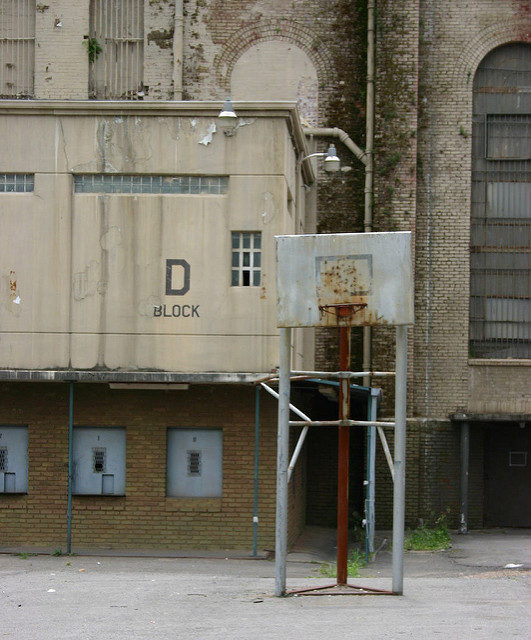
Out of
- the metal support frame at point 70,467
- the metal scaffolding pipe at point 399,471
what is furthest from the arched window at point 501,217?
the metal scaffolding pipe at point 399,471

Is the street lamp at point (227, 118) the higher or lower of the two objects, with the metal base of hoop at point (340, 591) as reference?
higher

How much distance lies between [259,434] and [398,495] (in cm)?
699

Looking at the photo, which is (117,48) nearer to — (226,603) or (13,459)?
(13,459)

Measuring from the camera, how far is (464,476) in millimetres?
23203

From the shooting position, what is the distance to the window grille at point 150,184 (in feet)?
59.7

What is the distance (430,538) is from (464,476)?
2.61 m

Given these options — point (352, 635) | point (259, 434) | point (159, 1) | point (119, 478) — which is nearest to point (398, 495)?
point (352, 635)

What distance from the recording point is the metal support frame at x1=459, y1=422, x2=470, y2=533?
23172mm

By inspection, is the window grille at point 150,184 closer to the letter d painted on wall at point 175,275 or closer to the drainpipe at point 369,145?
the letter d painted on wall at point 175,275

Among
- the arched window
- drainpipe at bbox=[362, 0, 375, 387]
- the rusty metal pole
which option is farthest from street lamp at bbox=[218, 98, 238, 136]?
the arched window

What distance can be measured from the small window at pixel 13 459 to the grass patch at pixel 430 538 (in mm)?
7111

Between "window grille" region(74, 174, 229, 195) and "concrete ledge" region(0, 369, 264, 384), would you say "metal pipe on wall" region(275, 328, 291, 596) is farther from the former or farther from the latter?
"window grille" region(74, 174, 229, 195)

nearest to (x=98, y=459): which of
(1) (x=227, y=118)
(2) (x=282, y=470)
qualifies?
(1) (x=227, y=118)

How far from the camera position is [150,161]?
1812 centimetres
